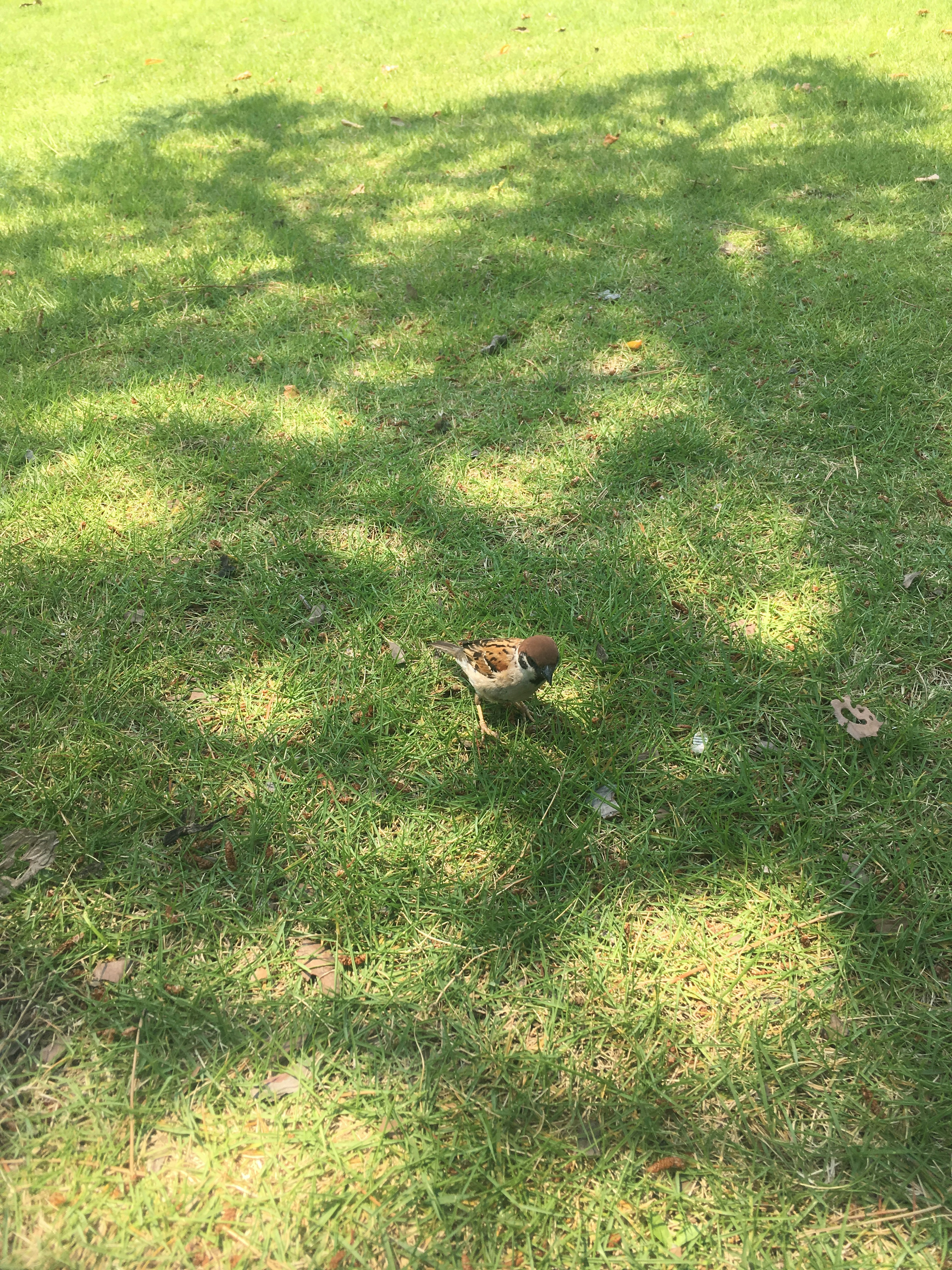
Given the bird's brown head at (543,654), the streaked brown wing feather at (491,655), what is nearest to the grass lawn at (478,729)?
the streaked brown wing feather at (491,655)

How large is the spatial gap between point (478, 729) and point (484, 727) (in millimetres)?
35

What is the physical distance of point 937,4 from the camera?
981 centimetres

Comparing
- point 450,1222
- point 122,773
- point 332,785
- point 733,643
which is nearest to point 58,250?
point 122,773

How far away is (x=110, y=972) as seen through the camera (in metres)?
2.59

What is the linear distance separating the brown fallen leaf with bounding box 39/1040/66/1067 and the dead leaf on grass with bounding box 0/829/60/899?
1.96 ft

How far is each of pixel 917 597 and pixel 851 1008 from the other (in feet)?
6.66

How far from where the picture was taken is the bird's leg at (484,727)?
326cm

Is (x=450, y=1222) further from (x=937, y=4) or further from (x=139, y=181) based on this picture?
(x=937, y=4)

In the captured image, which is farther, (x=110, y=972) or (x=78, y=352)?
(x=78, y=352)

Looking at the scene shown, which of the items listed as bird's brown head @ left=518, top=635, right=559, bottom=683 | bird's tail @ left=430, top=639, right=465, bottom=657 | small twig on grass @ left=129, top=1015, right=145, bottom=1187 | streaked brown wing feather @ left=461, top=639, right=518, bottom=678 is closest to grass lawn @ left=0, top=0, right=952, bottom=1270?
small twig on grass @ left=129, top=1015, right=145, bottom=1187

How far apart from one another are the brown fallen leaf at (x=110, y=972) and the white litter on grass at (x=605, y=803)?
5.77 feet

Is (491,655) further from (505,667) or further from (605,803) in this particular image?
(605,803)

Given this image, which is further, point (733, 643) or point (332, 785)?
point (733, 643)

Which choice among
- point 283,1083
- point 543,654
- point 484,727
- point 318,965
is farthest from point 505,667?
point 283,1083
